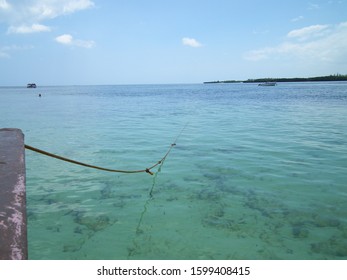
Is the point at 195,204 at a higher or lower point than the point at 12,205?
lower

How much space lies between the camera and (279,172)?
8.38 m

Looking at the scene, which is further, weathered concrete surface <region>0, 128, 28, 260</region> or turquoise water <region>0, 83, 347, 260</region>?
turquoise water <region>0, 83, 347, 260</region>

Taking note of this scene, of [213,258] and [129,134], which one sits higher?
[129,134]

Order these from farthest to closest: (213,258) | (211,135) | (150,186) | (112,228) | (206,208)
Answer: (211,135), (150,186), (206,208), (112,228), (213,258)

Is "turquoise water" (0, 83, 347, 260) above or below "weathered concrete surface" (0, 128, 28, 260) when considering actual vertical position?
below

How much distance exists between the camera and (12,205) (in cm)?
219

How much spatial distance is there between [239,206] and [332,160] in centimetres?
539

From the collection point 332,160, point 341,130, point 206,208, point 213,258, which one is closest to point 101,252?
point 213,258

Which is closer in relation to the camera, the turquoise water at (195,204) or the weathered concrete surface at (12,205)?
the weathered concrete surface at (12,205)

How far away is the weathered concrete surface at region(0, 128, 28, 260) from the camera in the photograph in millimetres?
1773

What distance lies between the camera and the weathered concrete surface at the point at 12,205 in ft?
5.82

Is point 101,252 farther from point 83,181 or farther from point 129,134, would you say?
point 129,134

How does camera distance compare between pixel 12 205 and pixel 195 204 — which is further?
pixel 195 204

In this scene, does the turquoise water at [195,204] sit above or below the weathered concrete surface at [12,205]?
below
